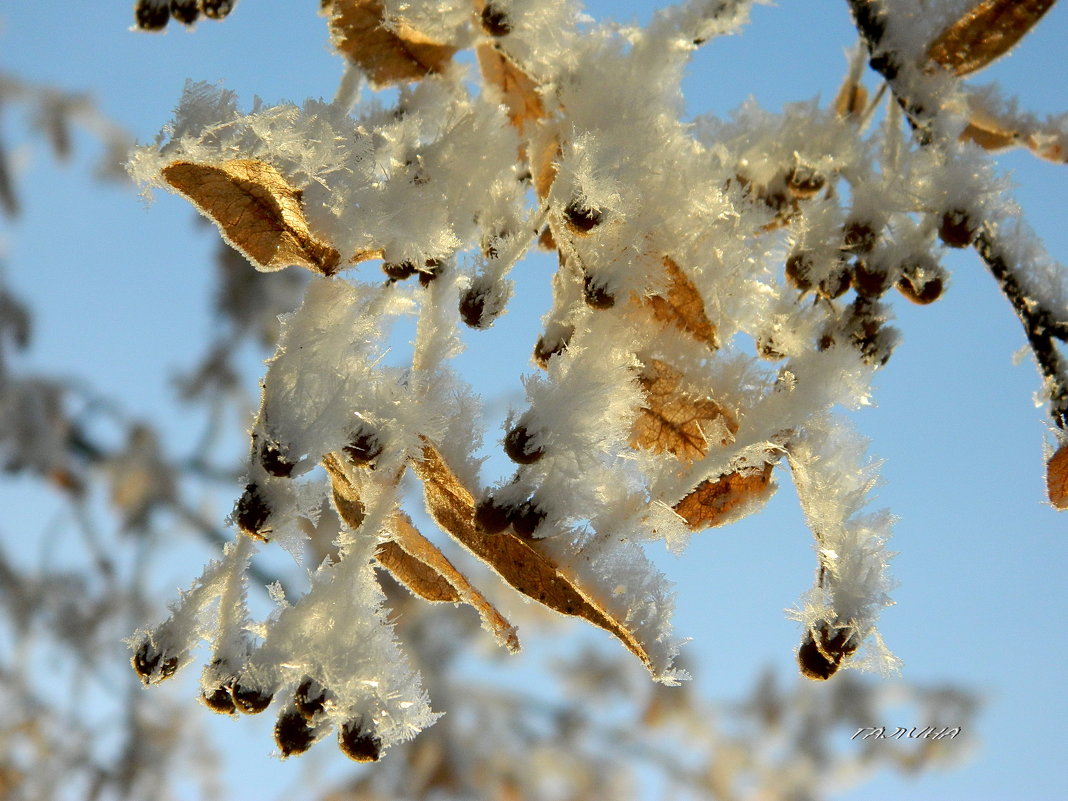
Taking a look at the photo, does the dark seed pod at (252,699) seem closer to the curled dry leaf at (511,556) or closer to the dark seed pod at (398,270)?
the curled dry leaf at (511,556)

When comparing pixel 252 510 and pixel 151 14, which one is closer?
pixel 252 510

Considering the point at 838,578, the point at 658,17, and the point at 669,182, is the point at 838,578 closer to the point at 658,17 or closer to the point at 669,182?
the point at 669,182

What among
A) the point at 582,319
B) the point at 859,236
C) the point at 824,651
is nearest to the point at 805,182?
the point at 859,236

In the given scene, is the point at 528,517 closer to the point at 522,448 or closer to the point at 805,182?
the point at 522,448

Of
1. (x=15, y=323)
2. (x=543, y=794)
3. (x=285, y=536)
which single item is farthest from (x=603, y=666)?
(x=285, y=536)

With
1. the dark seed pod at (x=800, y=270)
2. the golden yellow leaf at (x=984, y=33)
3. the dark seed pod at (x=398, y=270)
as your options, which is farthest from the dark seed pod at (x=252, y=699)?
the golden yellow leaf at (x=984, y=33)
